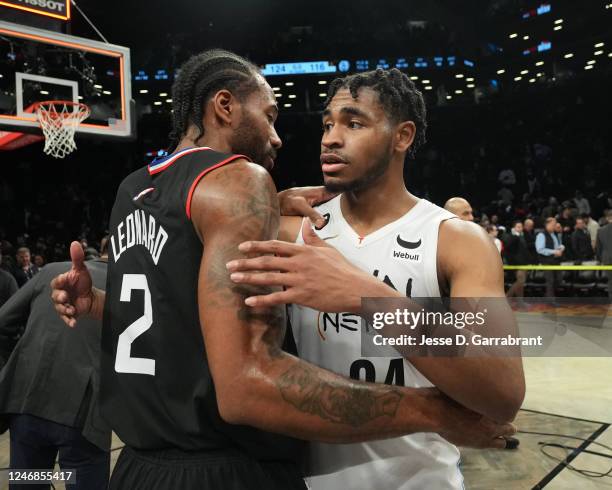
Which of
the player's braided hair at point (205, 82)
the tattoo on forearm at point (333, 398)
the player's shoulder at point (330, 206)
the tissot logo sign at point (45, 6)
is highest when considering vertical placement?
the tissot logo sign at point (45, 6)

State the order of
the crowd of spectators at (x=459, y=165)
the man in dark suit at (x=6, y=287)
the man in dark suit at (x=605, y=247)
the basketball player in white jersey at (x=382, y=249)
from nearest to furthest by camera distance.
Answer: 1. the basketball player in white jersey at (x=382, y=249)
2. the man in dark suit at (x=6, y=287)
3. the man in dark suit at (x=605, y=247)
4. the crowd of spectators at (x=459, y=165)

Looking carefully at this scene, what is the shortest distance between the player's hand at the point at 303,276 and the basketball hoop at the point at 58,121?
4.68 meters

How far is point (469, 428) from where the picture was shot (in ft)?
4.21

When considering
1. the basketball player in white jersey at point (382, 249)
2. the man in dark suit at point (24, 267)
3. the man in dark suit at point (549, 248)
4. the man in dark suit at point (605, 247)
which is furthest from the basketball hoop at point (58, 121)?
the man in dark suit at point (605, 247)

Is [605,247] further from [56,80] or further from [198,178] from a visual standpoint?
[198,178]

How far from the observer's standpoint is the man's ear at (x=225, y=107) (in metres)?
1.57

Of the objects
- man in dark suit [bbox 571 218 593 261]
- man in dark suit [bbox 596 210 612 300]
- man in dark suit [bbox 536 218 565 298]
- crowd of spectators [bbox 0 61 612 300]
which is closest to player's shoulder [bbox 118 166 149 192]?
man in dark suit [bbox 596 210 612 300]

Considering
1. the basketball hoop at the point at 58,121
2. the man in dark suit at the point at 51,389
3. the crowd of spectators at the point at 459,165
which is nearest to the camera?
the man in dark suit at the point at 51,389

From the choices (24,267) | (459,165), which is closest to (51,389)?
(24,267)

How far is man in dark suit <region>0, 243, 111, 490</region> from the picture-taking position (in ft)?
8.93

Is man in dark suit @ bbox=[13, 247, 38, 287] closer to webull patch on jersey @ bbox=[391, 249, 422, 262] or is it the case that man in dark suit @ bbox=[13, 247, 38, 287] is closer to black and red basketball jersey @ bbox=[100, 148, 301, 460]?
black and red basketball jersey @ bbox=[100, 148, 301, 460]

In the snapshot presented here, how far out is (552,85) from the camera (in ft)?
71.2

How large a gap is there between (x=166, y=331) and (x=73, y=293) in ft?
2.35

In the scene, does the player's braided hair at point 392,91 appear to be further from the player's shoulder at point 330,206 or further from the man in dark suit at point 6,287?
the man in dark suit at point 6,287
